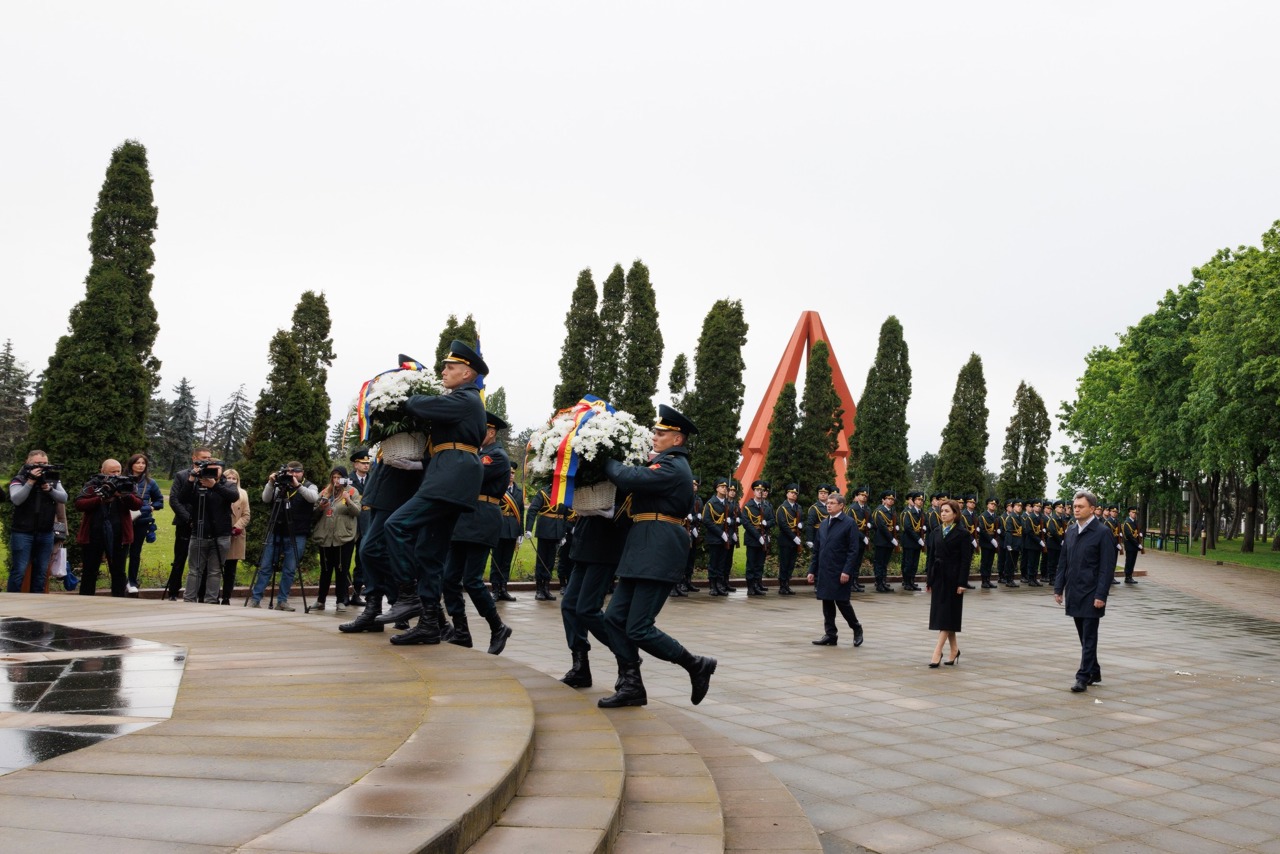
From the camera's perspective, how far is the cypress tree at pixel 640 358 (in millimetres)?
25125

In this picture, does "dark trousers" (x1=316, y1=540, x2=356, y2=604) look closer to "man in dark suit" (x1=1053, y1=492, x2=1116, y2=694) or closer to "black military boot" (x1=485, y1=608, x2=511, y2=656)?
"black military boot" (x1=485, y1=608, x2=511, y2=656)

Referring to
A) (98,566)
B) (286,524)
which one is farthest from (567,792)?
(98,566)

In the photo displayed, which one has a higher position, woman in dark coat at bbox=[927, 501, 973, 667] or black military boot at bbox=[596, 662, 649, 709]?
woman in dark coat at bbox=[927, 501, 973, 667]

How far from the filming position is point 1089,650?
9227 mm

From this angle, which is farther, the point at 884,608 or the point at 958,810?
the point at 884,608

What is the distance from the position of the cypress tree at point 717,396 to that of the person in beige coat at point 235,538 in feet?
42.6

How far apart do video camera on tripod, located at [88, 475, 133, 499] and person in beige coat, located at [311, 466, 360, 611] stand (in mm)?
2209

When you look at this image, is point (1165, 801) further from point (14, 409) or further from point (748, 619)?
point (14, 409)

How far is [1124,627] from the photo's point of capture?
52.2 feet

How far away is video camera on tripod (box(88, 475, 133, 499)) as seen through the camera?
1148 centimetres

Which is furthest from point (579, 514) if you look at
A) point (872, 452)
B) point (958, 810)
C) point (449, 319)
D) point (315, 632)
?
point (872, 452)

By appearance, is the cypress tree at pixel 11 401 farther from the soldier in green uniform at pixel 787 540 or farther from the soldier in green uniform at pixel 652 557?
the soldier in green uniform at pixel 652 557

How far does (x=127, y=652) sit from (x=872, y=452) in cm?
2753

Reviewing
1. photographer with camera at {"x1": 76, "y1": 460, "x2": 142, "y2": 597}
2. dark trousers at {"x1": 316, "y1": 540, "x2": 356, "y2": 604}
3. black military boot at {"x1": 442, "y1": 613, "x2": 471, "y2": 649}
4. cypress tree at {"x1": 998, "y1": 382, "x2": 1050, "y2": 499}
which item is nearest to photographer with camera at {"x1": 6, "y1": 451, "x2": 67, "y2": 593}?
photographer with camera at {"x1": 76, "y1": 460, "x2": 142, "y2": 597}
